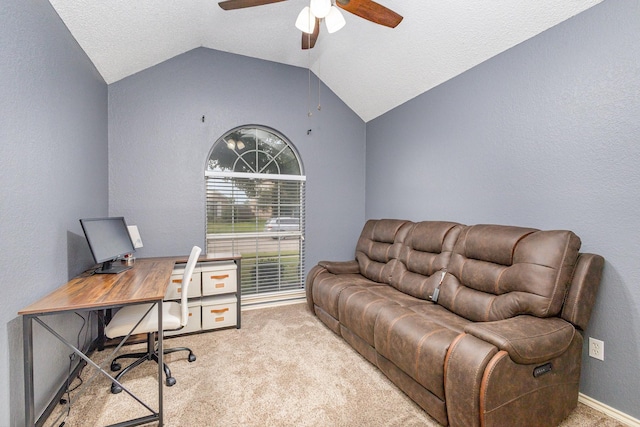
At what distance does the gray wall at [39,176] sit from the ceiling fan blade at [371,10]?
186cm

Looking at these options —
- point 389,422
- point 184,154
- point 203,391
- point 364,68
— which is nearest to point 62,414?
point 203,391

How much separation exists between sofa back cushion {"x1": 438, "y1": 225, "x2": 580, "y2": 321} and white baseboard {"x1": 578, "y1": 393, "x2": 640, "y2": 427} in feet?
2.26

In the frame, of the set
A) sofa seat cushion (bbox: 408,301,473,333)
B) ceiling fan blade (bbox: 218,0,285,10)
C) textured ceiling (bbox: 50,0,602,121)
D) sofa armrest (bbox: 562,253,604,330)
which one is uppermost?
textured ceiling (bbox: 50,0,602,121)

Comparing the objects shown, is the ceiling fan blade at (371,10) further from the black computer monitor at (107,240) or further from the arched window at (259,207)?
the black computer monitor at (107,240)

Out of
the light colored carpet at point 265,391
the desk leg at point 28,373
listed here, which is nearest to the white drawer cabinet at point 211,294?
the light colored carpet at point 265,391

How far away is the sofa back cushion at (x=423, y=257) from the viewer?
99.3 inches

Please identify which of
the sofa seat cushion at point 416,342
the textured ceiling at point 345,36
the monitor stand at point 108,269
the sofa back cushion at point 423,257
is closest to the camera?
the sofa seat cushion at point 416,342

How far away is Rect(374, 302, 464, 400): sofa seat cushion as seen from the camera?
159 cm

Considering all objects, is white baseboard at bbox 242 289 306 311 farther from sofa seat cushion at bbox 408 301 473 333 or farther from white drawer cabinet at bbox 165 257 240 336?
sofa seat cushion at bbox 408 301 473 333

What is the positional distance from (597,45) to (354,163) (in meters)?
2.74

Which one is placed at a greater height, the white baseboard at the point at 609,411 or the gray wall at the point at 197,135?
the gray wall at the point at 197,135

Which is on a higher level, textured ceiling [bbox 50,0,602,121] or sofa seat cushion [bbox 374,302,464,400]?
textured ceiling [bbox 50,0,602,121]

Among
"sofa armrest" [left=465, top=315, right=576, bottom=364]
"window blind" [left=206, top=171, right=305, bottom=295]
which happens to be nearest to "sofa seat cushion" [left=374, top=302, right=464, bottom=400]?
"sofa armrest" [left=465, top=315, right=576, bottom=364]

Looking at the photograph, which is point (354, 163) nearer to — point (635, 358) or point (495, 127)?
point (495, 127)
